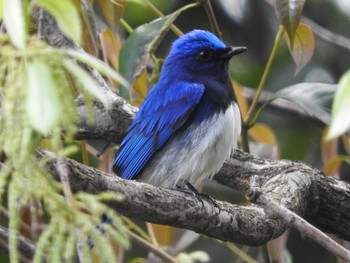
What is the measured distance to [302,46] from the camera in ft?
13.6

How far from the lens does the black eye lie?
484cm

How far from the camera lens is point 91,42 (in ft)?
12.7

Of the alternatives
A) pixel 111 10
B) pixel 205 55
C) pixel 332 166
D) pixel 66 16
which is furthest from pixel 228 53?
pixel 66 16

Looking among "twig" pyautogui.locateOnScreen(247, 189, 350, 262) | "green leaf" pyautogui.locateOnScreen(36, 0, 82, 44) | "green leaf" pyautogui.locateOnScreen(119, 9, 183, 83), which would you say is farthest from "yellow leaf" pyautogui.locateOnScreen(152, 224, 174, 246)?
"green leaf" pyautogui.locateOnScreen(36, 0, 82, 44)

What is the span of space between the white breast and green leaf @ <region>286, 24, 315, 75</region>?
1.36 ft

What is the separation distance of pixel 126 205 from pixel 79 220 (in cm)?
135

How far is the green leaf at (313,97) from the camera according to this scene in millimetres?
4156

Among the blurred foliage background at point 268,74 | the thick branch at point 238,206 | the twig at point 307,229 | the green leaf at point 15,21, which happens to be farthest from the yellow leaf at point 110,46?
the green leaf at point 15,21

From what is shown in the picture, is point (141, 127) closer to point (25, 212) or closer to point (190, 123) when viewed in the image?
point (190, 123)

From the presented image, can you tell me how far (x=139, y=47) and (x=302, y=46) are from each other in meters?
0.77

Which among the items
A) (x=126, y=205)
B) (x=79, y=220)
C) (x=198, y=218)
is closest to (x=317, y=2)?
(x=198, y=218)

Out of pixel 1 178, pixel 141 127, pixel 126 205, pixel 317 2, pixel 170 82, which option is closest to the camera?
pixel 1 178

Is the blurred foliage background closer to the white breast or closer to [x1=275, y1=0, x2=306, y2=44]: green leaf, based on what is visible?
the white breast

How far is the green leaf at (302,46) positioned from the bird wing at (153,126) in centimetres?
61
